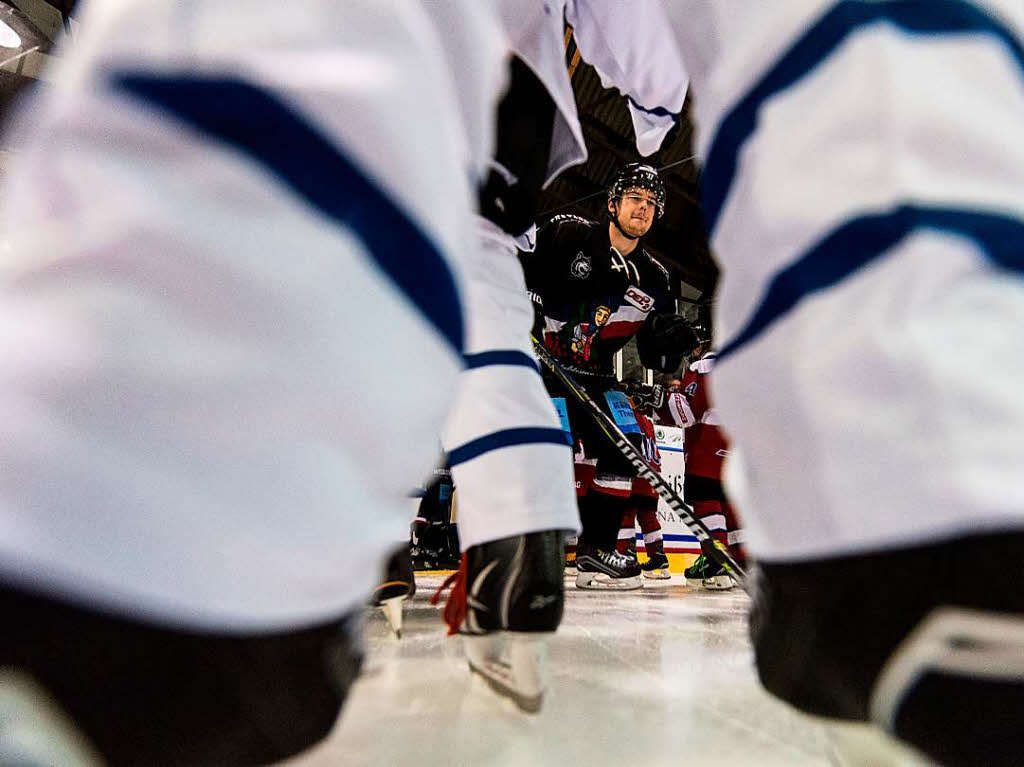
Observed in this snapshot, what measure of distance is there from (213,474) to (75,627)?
44 mm

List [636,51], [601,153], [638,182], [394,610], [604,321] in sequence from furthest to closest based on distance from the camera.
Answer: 1. [601,153]
2. [638,182]
3. [604,321]
4. [394,610]
5. [636,51]

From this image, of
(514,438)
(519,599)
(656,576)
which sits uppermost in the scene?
(514,438)

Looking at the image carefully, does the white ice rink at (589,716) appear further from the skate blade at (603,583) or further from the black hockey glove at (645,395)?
the black hockey glove at (645,395)

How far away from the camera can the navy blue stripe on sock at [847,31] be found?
20 cm

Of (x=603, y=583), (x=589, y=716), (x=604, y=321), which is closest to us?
(x=589, y=716)

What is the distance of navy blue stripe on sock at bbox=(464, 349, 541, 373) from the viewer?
591 mm

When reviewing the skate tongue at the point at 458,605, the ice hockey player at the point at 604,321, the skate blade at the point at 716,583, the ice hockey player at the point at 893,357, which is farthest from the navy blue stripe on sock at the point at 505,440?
the skate blade at the point at 716,583

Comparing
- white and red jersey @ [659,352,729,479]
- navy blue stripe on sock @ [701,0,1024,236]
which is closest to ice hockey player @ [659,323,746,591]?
white and red jersey @ [659,352,729,479]

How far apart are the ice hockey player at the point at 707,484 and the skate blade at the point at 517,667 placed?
169cm

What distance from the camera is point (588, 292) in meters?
2.09

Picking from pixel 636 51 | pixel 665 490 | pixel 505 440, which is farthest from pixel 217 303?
pixel 665 490

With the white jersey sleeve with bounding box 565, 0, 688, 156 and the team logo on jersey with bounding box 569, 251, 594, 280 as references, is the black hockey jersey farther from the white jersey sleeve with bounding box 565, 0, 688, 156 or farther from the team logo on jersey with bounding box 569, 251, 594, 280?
the white jersey sleeve with bounding box 565, 0, 688, 156

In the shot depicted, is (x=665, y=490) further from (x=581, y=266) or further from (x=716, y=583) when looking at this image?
(x=716, y=583)

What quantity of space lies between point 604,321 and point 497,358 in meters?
1.60
